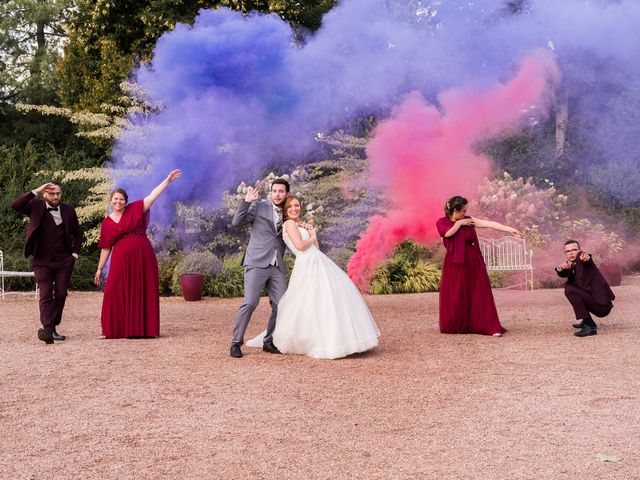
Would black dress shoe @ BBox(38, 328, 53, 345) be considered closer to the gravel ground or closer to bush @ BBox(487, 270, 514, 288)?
the gravel ground

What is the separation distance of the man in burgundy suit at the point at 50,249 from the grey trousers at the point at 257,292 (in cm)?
287

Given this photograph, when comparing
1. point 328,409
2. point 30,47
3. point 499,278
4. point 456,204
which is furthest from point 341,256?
point 30,47

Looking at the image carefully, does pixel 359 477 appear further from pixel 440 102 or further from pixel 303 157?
pixel 303 157

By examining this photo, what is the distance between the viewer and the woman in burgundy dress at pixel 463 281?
10.9 meters

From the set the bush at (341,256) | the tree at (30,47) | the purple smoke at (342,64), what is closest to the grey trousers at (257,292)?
the purple smoke at (342,64)

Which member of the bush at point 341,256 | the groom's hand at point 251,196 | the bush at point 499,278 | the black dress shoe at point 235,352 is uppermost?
the groom's hand at point 251,196

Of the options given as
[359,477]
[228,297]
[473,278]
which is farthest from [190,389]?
[228,297]

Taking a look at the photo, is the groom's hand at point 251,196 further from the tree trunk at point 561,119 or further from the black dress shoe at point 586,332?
the tree trunk at point 561,119

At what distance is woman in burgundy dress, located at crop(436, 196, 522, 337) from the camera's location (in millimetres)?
10891

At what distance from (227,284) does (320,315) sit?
9.22m

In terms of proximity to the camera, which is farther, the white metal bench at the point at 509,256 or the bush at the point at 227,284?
the white metal bench at the point at 509,256

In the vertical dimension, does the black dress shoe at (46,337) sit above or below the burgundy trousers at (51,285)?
below

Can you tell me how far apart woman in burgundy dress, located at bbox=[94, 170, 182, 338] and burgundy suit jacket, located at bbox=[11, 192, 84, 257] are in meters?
0.35

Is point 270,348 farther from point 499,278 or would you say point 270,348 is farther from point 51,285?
point 499,278
